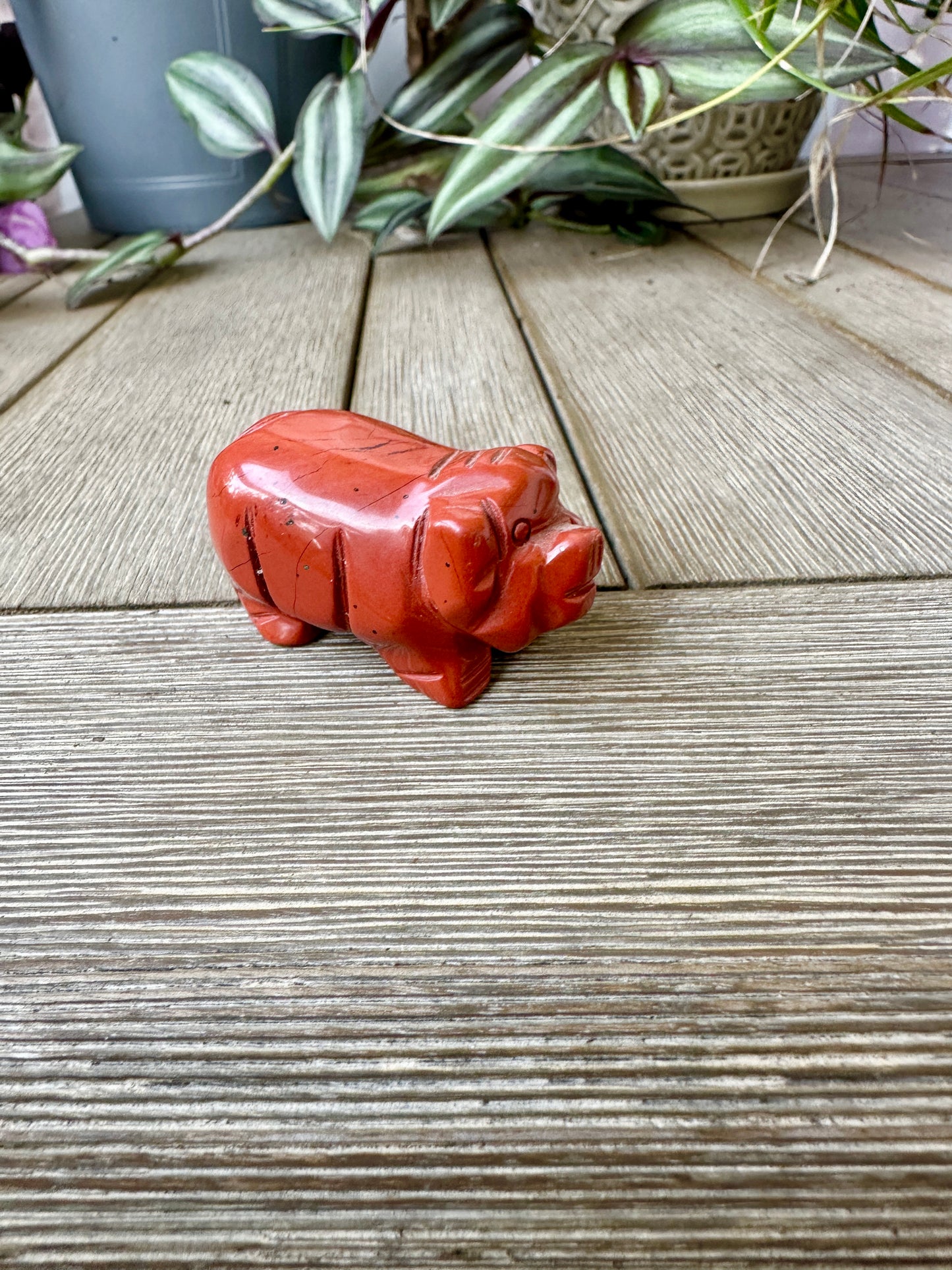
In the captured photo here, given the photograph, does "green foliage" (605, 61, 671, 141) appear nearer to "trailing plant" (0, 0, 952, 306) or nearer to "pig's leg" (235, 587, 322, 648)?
"trailing plant" (0, 0, 952, 306)

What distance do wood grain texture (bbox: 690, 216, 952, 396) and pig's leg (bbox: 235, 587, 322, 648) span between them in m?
0.58

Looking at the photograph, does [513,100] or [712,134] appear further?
[712,134]

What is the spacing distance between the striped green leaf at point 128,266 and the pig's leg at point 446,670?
84 centimetres

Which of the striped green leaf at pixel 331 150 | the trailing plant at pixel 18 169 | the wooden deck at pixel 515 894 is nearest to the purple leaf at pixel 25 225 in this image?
the trailing plant at pixel 18 169

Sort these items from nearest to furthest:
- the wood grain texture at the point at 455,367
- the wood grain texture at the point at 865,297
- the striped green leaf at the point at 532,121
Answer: the wood grain texture at the point at 455,367
the wood grain texture at the point at 865,297
the striped green leaf at the point at 532,121

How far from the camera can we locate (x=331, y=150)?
1.03 meters

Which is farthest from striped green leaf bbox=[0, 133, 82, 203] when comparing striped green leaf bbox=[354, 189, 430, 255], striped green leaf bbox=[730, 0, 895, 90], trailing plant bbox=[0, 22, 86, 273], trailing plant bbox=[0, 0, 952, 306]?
striped green leaf bbox=[730, 0, 895, 90]

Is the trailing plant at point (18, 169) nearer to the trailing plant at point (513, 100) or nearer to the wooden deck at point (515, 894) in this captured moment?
the trailing plant at point (513, 100)

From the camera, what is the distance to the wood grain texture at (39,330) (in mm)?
921

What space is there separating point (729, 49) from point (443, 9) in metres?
0.36

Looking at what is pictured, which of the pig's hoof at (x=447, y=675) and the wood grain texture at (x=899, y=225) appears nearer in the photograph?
the pig's hoof at (x=447, y=675)

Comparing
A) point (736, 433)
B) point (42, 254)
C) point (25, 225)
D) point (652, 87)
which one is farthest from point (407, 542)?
point (25, 225)

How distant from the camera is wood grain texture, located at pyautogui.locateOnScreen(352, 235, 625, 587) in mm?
727

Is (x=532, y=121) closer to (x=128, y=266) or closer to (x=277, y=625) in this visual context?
(x=128, y=266)
